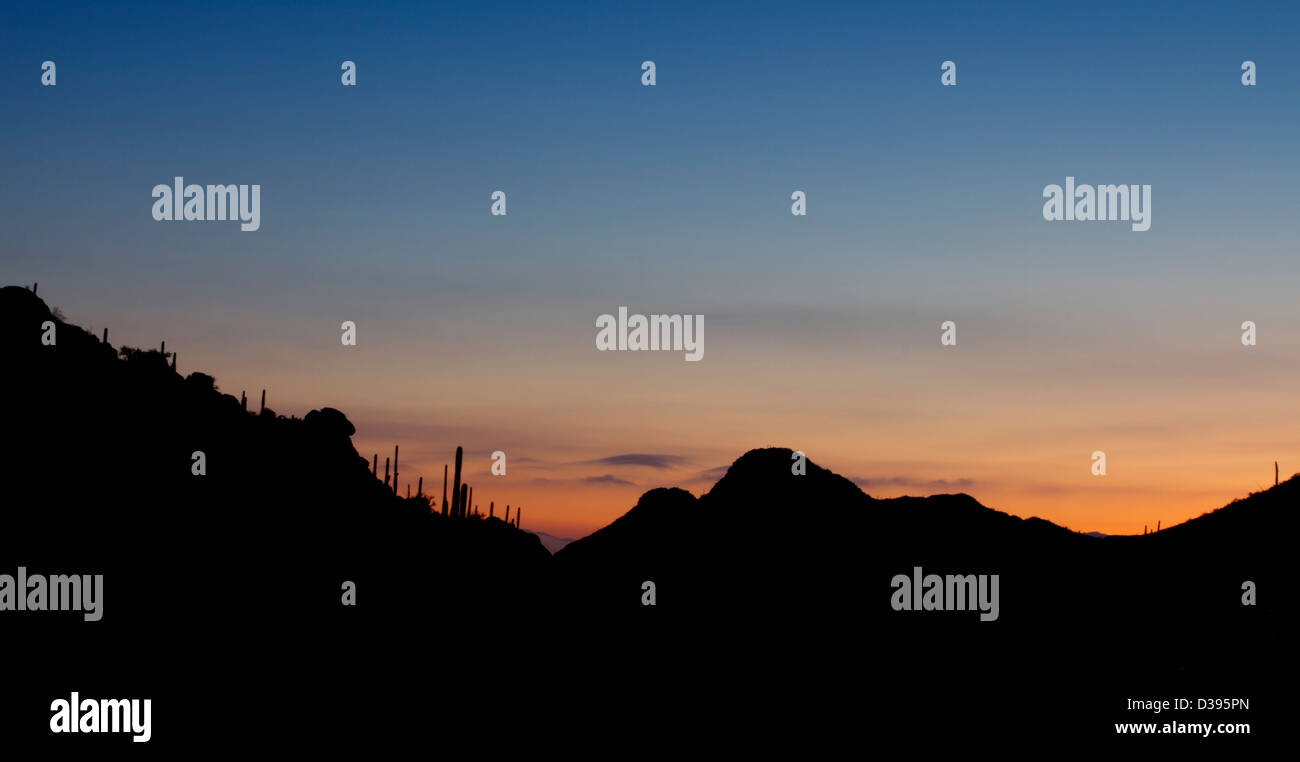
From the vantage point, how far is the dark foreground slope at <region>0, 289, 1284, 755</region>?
2046 inches

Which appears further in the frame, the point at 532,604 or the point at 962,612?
the point at 532,604

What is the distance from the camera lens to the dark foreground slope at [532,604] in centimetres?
5197

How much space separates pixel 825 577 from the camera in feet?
237

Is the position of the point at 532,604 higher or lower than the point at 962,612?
higher

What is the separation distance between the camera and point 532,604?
70750 millimetres

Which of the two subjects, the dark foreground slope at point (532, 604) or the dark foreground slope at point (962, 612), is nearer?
the dark foreground slope at point (532, 604)

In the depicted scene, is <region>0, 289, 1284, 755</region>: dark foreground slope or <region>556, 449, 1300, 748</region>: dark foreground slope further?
<region>556, 449, 1300, 748</region>: dark foreground slope

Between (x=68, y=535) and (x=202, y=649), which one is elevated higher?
(x=68, y=535)
